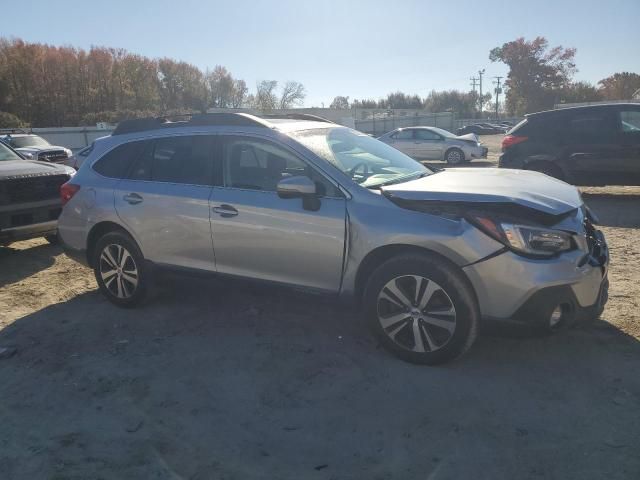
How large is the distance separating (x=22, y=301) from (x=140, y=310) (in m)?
1.48

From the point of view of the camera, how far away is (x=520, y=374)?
3445 millimetres

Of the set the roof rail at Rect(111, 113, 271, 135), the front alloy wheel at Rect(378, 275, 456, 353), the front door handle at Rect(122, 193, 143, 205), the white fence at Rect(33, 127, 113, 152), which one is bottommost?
the front alloy wheel at Rect(378, 275, 456, 353)

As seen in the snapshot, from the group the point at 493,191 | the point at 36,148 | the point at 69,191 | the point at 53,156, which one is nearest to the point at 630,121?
the point at 493,191

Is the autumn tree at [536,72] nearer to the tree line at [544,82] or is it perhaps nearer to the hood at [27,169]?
the tree line at [544,82]

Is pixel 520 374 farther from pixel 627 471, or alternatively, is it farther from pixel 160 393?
pixel 160 393

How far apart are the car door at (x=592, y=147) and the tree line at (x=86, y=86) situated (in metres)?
41.2

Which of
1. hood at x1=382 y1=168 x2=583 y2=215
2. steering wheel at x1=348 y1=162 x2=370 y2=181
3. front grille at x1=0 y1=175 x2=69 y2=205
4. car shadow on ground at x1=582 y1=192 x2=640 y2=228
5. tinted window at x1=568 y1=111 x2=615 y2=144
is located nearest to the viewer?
hood at x1=382 y1=168 x2=583 y2=215

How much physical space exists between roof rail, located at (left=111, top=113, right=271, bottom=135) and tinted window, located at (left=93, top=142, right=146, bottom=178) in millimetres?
187

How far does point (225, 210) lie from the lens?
4.18m

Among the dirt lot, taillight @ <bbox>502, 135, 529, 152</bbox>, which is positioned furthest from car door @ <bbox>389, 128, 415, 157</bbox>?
the dirt lot

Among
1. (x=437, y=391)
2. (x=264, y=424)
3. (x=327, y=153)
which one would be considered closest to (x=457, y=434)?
(x=437, y=391)

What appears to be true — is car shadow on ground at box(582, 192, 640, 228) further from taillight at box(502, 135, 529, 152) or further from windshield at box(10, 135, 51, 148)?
windshield at box(10, 135, 51, 148)

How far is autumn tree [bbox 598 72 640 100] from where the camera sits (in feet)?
238

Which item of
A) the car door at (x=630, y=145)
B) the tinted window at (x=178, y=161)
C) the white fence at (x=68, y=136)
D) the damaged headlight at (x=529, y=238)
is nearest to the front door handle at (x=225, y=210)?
the tinted window at (x=178, y=161)
